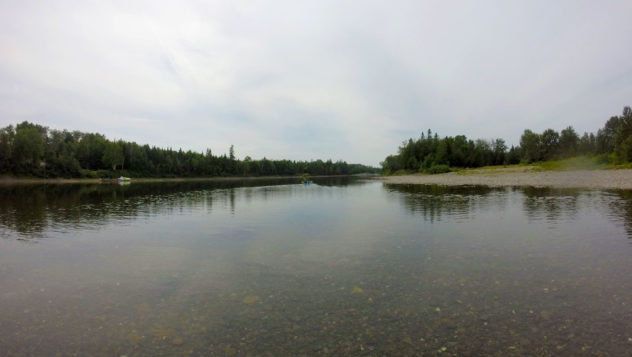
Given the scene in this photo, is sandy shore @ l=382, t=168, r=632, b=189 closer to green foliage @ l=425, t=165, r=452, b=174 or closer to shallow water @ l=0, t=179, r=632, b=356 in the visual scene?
shallow water @ l=0, t=179, r=632, b=356

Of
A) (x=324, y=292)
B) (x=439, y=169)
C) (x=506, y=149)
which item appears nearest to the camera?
(x=324, y=292)

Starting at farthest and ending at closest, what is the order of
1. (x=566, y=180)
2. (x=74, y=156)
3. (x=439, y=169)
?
(x=74, y=156), (x=439, y=169), (x=566, y=180)

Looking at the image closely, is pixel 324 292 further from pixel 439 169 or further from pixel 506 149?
pixel 506 149

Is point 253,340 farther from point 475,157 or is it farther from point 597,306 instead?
point 475,157

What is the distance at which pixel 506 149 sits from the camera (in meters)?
181

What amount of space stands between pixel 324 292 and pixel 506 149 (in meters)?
207

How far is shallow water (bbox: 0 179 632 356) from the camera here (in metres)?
7.33

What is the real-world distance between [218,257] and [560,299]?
45.3 ft

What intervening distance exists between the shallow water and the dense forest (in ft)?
429

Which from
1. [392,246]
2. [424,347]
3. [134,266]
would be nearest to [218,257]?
[134,266]

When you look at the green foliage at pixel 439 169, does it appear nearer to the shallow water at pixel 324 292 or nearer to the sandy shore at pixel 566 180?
the sandy shore at pixel 566 180

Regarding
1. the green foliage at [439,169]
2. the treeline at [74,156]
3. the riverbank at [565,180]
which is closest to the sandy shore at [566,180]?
the riverbank at [565,180]

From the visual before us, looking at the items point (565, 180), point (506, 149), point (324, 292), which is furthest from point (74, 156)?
point (506, 149)

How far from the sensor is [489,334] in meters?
7.48
